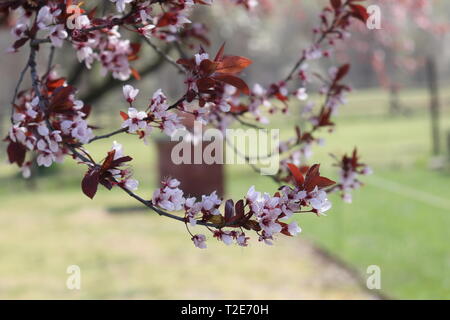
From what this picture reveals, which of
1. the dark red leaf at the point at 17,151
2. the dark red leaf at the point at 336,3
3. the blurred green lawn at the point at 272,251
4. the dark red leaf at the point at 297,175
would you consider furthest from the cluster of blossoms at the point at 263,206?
the blurred green lawn at the point at 272,251

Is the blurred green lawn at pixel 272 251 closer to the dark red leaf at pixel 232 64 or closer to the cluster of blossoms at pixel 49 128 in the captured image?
the cluster of blossoms at pixel 49 128

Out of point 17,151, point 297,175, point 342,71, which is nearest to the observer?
point 297,175

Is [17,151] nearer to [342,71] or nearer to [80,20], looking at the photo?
[80,20]

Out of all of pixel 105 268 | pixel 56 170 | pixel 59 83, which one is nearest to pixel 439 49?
pixel 56 170

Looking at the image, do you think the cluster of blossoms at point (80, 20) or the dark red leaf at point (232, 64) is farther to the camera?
the cluster of blossoms at point (80, 20)

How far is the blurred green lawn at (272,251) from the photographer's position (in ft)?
23.5

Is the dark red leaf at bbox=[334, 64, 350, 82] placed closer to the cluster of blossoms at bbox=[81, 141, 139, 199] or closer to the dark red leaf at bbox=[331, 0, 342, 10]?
the dark red leaf at bbox=[331, 0, 342, 10]

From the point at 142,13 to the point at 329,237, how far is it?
708 cm

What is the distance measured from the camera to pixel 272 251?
8.57 m

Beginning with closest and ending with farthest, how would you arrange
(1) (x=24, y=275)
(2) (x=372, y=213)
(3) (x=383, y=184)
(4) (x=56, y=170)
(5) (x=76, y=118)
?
1. (5) (x=76, y=118)
2. (1) (x=24, y=275)
3. (2) (x=372, y=213)
4. (3) (x=383, y=184)
5. (4) (x=56, y=170)

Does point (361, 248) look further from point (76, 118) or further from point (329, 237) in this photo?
point (76, 118)

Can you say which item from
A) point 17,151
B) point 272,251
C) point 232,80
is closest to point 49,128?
point 17,151

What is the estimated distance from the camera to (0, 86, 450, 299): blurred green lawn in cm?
717

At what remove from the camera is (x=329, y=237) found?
9102 millimetres
